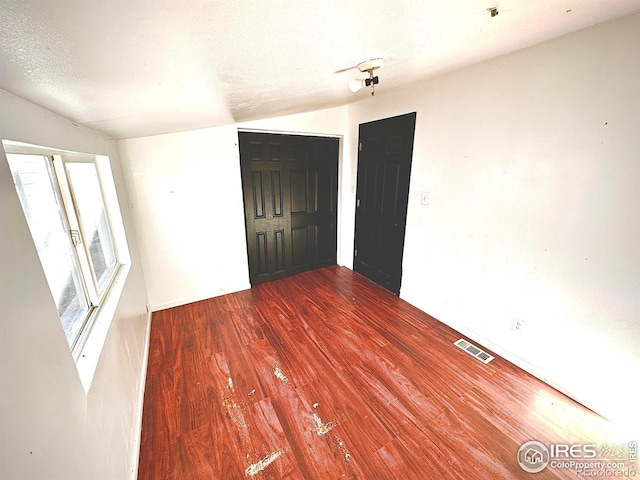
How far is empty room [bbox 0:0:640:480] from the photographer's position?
0.68 m

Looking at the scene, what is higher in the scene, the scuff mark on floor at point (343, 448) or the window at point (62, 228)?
the window at point (62, 228)

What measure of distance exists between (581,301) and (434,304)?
1.09 meters

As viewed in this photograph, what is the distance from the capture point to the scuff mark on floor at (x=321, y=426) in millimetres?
1473

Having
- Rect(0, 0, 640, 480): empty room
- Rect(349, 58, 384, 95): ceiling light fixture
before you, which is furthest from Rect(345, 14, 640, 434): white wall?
Rect(349, 58, 384, 95): ceiling light fixture

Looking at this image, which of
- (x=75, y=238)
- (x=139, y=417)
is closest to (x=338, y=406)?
(x=139, y=417)

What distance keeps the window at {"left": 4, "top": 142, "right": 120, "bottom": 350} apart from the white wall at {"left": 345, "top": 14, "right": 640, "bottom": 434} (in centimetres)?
249

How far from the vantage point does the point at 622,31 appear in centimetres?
126

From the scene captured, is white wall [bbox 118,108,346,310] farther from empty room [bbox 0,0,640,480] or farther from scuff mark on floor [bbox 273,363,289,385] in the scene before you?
scuff mark on floor [bbox 273,363,289,385]

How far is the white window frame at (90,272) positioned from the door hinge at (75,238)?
0.04 ft

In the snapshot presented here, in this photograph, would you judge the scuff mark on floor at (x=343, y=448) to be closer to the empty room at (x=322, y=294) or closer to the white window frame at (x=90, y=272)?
the empty room at (x=322, y=294)

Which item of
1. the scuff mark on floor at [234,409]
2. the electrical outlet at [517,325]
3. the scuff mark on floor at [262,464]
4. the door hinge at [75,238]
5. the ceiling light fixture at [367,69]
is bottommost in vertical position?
the scuff mark on floor at [262,464]

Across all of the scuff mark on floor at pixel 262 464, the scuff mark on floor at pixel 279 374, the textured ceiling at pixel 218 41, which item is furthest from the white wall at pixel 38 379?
the scuff mark on floor at pixel 279 374

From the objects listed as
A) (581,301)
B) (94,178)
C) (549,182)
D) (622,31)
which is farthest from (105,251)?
(622,31)

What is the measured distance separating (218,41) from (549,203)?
77.3 inches
